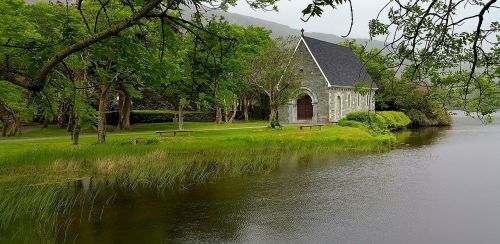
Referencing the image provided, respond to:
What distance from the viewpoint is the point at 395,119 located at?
4831cm

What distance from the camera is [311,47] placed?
147 ft

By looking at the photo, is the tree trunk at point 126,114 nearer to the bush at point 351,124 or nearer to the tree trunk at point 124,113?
the tree trunk at point 124,113

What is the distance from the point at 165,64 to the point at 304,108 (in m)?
40.1

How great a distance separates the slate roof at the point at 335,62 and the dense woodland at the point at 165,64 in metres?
5.91

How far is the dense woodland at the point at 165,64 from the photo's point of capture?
4.43m

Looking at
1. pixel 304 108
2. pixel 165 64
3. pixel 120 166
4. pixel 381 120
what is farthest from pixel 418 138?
pixel 165 64

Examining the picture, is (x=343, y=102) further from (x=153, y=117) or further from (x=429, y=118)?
(x=153, y=117)

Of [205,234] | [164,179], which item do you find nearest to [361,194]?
[205,234]

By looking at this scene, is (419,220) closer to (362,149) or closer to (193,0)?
(193,0)

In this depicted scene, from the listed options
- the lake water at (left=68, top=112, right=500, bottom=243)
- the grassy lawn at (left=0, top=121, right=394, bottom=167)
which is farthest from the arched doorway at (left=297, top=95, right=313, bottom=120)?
the lake water at (left=68, top=112, right=500, bottom=243)

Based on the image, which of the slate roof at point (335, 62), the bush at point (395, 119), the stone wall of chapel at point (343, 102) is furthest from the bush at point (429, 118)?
the slate roof at point (335, 62)

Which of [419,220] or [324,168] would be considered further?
[324,168]

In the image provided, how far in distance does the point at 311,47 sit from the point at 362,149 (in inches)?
801

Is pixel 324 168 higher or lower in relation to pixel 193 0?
lower
